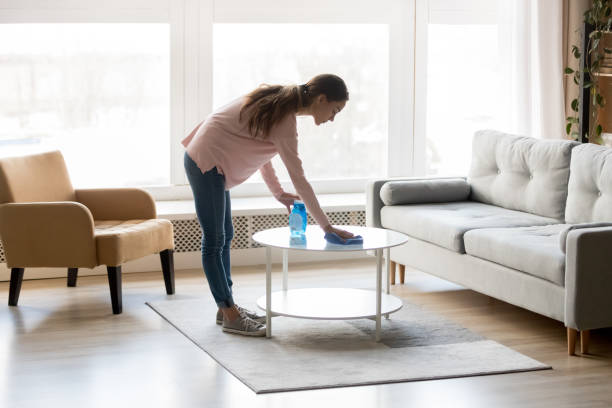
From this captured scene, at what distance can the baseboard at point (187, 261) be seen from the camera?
17.7 ft

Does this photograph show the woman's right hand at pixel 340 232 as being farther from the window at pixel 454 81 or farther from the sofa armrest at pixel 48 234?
the window at pixel 454 81

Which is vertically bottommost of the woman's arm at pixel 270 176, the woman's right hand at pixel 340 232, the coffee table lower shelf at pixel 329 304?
the coffee table lower shelf at pixel 329 304

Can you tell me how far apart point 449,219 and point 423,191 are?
21.3 inches

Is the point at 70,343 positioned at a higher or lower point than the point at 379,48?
lower

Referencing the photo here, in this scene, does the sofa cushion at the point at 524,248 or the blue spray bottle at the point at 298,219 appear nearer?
the sofa cushion at the point at 524,248

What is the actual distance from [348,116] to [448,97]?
2.48ft

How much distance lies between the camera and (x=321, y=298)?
436cm

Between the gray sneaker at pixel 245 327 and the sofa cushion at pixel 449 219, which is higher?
the sofa cushion at pixel 449 219

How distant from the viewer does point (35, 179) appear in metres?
4.89

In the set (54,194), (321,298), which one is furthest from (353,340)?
(54,194)

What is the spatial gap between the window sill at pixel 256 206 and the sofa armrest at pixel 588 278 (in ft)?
7.39

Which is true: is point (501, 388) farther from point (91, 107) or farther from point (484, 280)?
point (91, 107)

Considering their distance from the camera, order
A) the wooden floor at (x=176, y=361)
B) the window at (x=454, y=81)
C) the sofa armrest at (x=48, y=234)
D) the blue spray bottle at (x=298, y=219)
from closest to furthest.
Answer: the wooden floor at (x=176, y=361) → the blue spray bottle at (x=298, y=219) → the sofa armrest at (x=48, y=234) → the window at (x=454, y=81)

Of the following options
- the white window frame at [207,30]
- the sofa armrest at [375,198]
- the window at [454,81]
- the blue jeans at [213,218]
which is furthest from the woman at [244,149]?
the window at [454,81]
